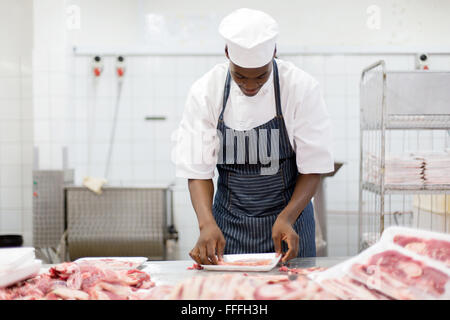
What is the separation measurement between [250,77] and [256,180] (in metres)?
0.41

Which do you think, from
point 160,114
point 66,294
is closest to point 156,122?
point 160,114

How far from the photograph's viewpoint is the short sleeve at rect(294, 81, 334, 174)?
164cm

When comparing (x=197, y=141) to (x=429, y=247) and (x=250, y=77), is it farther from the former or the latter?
(x=429, y=247)

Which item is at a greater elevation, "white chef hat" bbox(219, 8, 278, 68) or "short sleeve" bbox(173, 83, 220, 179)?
"white chef hat" bbox(219, 8, 278, 68)

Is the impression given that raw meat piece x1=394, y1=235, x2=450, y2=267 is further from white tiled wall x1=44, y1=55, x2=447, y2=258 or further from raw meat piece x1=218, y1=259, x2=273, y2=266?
white tiled wall x1=44, y1=55, x2=447, y2=258

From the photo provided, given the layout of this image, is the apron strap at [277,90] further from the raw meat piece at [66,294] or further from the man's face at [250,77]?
the raw meat piece at [66,294]

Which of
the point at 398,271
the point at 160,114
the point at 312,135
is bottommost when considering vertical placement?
the point at 398,271

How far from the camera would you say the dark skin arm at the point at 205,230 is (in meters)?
1.37

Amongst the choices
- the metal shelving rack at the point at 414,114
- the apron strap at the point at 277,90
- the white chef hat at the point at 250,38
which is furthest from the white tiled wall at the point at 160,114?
the white chef hat at the point at 250,38

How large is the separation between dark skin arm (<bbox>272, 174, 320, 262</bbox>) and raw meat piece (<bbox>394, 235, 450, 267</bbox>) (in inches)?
17.0

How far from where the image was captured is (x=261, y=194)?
168cm

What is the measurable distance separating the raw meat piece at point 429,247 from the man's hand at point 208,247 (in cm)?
57

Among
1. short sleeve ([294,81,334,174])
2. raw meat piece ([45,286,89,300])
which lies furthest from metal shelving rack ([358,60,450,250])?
raw meat piece ([45,286,89,300])
